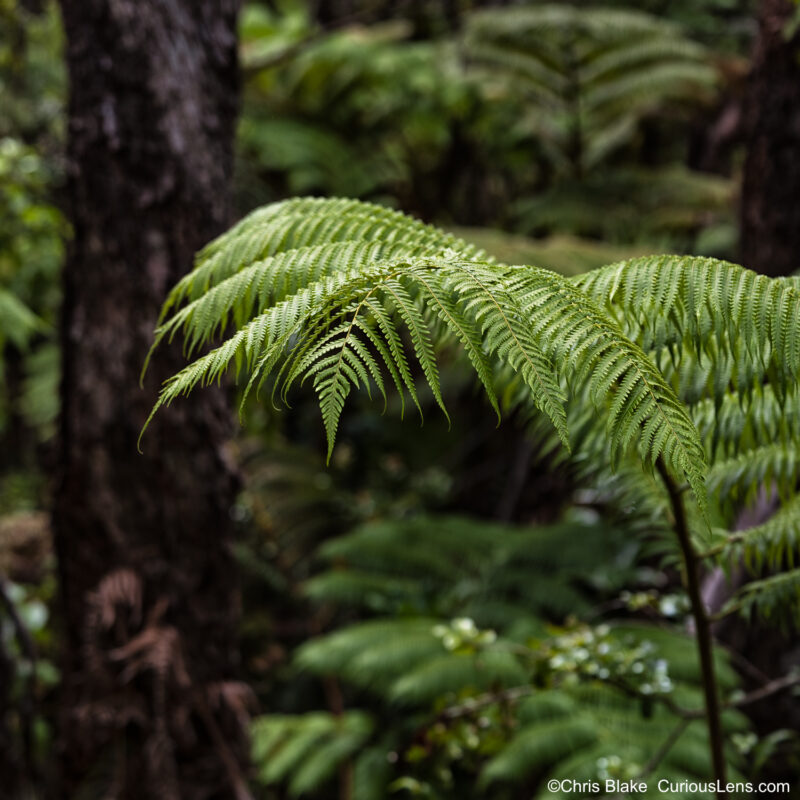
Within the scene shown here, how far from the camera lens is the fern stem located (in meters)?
0.93

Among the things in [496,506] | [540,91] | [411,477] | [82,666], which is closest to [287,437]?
[411,477]

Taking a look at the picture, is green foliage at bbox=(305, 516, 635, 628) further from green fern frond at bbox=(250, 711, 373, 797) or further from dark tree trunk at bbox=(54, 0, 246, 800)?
dark tree trunk at bbox=(54, 0, 246, 800)

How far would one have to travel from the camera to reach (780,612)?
114 centimetres

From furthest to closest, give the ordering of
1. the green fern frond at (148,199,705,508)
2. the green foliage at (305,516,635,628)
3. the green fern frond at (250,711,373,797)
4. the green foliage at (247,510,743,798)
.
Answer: the green foliage at (305,516,635,628) < the green fern frond at (250,711,373,797) < the green foliage at (247,510,743,798) < the green fern frond at (148,199,705,508)

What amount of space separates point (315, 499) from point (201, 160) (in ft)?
6.99

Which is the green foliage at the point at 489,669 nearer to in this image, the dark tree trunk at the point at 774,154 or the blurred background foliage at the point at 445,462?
the blurred background foliage at the point at 445,462

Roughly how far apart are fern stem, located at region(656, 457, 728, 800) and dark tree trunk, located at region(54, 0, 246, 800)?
106 centimetres

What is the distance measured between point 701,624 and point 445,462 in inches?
129

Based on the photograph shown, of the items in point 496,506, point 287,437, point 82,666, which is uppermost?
point 82,666

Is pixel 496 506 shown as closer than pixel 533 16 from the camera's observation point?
No

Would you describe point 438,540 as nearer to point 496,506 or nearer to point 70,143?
point 496,506

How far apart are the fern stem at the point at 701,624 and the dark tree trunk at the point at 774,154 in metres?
1.52

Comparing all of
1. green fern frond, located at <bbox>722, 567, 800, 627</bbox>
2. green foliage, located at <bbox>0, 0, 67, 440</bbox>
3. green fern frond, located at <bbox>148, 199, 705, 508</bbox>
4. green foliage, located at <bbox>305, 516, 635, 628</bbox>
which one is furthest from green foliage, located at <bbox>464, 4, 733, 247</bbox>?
green fern frond, located at <bbox>148, 199, 705, 508</bbox>

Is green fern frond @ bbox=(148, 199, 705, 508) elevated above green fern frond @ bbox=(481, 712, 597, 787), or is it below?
above
